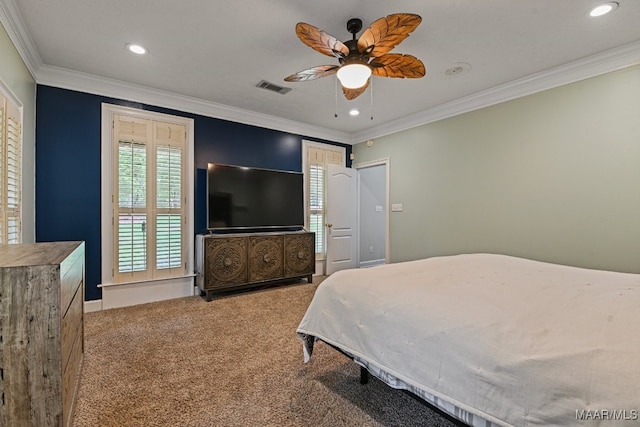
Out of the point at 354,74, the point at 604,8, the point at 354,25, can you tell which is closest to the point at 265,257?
the point at 354,74

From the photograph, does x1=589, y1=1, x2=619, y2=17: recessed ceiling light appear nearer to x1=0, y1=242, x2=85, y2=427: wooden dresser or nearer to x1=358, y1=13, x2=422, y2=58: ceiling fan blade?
x1=358, y1=13, x2=422, y2=58: ceiling fan blade

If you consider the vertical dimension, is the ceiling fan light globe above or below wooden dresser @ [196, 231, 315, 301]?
above

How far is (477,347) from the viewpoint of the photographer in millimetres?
1057

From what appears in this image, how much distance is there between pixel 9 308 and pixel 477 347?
1.62 metres

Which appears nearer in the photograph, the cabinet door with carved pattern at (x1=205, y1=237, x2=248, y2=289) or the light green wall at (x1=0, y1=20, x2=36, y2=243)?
the light green wall at (x1=0, y1=20, x2=36, y2=243)

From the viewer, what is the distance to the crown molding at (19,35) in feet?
6.97

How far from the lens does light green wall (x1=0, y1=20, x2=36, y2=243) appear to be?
2.27 metres

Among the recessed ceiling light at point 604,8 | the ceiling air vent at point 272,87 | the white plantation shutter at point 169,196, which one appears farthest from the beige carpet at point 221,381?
the recessed ceiling light at point 604,8

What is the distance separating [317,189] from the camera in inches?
208

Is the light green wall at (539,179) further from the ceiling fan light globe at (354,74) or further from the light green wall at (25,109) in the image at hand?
the light green wall at (25,109)

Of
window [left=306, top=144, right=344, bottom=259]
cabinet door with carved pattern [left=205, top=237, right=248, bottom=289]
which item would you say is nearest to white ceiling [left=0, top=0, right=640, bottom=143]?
window [left=306, top=144, right=344, bottom=259]

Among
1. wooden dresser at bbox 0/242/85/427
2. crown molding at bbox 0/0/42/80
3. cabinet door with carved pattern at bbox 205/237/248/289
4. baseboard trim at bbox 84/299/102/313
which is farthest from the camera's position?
cabinet door with carved pattern at bbox 205/237/248/289

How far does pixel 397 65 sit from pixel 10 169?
10.5 ft

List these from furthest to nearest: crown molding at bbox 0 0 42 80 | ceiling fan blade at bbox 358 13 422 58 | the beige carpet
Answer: crown molding at bbox 0 0 42 80 → ceiling fan blade at bbox 358 13 422 58 → the beige carpet
